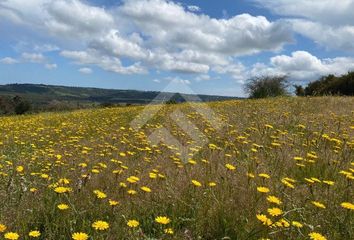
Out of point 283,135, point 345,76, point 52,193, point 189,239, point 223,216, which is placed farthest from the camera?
point 345,76

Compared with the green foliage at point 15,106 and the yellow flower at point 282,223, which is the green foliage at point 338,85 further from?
the green foliage at point 15,106

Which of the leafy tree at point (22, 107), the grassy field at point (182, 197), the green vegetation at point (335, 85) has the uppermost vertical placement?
the green vegetation at point (335, 85)

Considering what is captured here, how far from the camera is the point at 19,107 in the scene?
2790 inches

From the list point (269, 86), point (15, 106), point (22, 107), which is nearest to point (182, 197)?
point (269, 86)

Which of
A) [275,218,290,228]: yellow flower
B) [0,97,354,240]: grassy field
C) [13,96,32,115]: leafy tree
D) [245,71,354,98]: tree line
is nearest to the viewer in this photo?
[275,218,290,228]: yellow flower

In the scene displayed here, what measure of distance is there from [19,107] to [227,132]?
69195 mm

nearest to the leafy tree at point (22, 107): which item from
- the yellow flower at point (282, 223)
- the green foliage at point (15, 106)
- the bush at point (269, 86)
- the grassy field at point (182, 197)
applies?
the green foliage at point (15, 106)

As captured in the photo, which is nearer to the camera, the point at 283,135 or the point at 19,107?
the point at 283,135

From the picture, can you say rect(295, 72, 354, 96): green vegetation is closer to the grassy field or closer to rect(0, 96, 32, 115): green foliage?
the grassy field

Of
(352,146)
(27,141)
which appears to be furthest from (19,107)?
(352,146)

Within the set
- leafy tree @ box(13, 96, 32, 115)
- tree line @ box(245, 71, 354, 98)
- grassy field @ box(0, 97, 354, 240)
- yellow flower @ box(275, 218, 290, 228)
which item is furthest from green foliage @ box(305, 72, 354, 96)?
leafy tree @ box(13, 96, 32, 115)

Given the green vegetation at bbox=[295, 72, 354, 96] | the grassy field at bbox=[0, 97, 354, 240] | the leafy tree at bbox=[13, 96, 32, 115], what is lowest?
the leafy tree at bbox=[13, 96, 32, 115]

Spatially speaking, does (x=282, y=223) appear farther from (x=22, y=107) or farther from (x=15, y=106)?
(x=15, y=106)

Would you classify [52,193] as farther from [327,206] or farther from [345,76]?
[345,76]
